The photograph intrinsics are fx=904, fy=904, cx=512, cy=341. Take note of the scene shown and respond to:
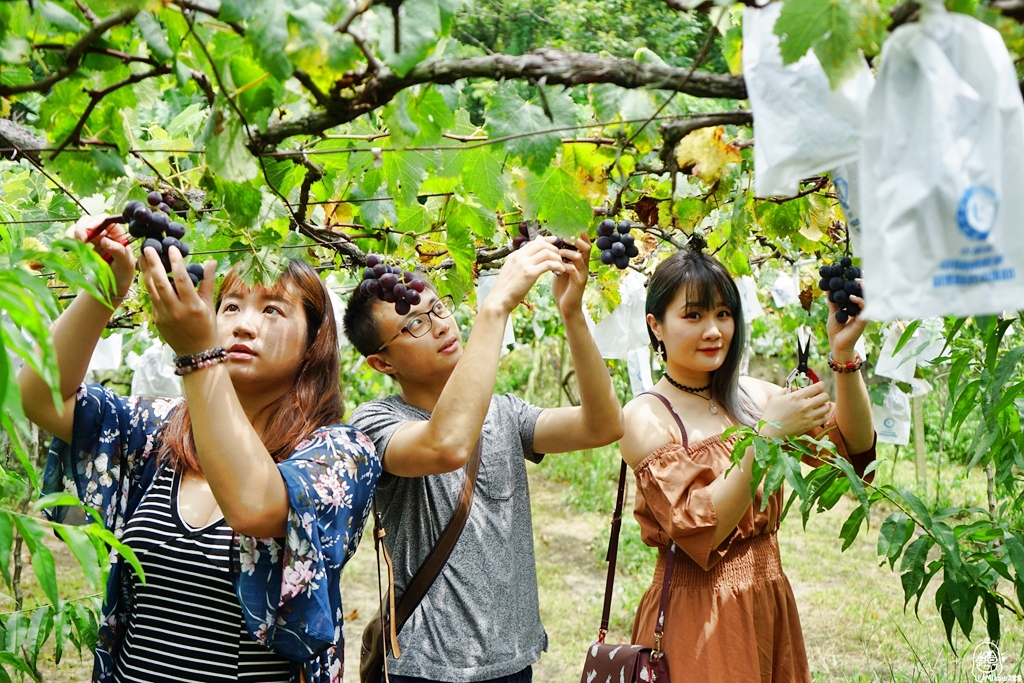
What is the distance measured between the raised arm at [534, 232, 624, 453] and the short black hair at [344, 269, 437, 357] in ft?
1.30

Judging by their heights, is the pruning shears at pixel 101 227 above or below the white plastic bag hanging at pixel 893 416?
above

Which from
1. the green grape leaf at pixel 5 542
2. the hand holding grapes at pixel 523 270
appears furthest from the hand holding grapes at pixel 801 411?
the green grape leaf at pixel 5 542

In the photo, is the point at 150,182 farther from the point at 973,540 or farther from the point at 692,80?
the point at 973,540

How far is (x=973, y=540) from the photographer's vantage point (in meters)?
1.86

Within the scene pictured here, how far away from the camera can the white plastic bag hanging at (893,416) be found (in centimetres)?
470

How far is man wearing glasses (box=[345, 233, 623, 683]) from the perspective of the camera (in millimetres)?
2059

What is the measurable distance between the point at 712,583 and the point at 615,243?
0.94 m

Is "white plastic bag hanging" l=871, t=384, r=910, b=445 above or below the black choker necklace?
below

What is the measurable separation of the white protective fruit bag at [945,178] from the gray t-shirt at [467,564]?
Answer: 1.33m

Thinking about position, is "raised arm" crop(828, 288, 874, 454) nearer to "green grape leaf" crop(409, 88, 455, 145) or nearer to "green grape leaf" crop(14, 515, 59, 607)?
"green grape leaf" crop(409, 88, 455, 145)

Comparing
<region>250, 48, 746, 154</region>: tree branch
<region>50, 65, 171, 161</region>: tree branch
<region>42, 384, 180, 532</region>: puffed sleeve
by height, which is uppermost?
<region>50, 65, 171, 161</region>: tree branch

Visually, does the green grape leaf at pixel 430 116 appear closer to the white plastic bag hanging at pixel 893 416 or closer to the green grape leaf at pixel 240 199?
the green grape leaf at pixel 240 199

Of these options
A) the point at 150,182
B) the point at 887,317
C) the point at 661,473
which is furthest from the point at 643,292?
the point at 887,317

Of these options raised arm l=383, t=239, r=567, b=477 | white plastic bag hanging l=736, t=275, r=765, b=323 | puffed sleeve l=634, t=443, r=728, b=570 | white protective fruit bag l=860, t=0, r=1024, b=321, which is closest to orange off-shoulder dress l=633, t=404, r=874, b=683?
puffed sleeve l=634, t=443, r=728, b=570
